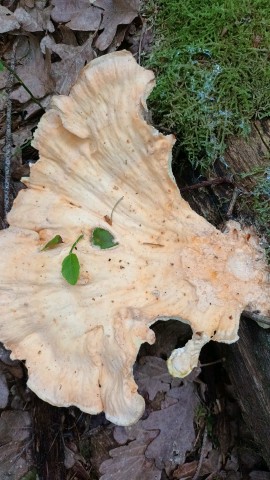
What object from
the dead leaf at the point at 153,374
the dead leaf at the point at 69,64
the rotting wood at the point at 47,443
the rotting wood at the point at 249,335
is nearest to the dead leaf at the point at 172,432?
the dead leaf at the point at 153,374

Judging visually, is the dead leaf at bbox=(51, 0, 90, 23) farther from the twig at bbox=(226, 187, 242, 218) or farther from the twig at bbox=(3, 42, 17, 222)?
the twig at bbox=(226, 187, 242, 218)

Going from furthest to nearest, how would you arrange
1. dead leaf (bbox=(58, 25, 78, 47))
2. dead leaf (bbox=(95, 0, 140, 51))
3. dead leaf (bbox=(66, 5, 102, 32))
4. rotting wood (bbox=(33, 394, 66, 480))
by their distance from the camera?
dead leaf (bbox=(58, 25, 78, 47)) → dead leaf (bbox=(66, 5, 102, 32)) → dead leaf (bbox=(95, 0, 140, 51)) → rotting wood (bbox=(33, 394, 66, 480))

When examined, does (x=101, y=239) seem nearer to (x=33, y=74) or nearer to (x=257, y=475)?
(x=33, y=74)

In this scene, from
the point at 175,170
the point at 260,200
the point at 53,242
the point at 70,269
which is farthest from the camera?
the point at 175,170

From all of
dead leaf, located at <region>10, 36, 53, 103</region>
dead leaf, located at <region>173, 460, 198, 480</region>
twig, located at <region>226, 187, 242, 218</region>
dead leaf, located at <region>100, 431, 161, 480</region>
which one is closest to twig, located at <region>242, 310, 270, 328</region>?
twig, located at <region>226, 187, 242, 218</region>

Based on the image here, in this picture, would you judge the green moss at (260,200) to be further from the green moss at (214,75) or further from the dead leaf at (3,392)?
the dead leaf at (3,392)

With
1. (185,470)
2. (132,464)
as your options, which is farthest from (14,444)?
(185,470)

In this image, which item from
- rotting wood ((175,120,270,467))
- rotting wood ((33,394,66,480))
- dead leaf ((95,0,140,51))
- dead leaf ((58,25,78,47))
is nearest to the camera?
rotting wood ((175,120,270,467))
